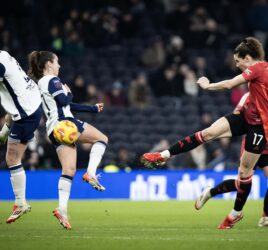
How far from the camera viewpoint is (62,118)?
11.0 m

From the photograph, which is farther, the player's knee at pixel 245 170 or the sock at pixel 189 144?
the sock at pixel 189 144

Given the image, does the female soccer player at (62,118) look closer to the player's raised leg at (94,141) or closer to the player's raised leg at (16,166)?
the player's raised leg at (94,141)

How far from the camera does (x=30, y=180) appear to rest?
750 inches

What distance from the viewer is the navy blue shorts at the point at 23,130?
455 inches

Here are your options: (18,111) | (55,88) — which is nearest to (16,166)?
(18,111)

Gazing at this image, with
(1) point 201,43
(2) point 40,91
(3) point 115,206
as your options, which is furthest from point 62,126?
(1) point 201,43

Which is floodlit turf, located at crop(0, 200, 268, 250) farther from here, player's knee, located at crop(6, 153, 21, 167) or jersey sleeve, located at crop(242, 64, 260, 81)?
jersey sleeve, located at crop(242, 64, 260, 81)

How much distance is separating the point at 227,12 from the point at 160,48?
2.61 m

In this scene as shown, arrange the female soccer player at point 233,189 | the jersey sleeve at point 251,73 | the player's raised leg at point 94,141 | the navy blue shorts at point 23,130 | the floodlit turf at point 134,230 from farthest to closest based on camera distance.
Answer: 1. the navy blue shorts at point 23,130
2. the player's raised leg at point 94,141
3. the female soccer player at point 233,189
4. the jersey sleeve at point 251,73
5. the floodlit turf at point 134,230

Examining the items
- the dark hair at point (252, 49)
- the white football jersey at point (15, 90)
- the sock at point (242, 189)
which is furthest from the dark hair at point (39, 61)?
the sock at point (242, 189)

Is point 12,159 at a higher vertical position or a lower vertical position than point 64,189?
higher

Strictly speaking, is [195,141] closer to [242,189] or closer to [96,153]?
[242,189]

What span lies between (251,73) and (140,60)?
13288 millimetres

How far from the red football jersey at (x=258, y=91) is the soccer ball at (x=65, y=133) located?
2147 millimetres
